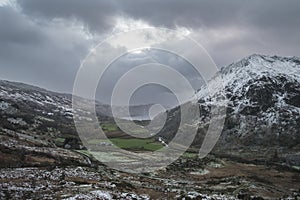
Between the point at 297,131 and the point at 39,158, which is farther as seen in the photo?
the point at 297,131

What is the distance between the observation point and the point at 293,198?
61000mm

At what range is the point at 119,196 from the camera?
47000 mm

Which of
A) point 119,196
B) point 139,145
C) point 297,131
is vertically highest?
point 297,131

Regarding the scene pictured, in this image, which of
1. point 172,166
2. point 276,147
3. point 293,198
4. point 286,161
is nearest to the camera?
point 293,198

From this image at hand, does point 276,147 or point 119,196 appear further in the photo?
point 276,147

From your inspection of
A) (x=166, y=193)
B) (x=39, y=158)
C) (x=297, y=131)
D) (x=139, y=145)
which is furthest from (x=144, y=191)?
(x=297, y=131)

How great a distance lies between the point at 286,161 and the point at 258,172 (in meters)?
37.1

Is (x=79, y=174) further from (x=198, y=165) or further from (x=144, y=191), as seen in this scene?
(x=198, y=165)

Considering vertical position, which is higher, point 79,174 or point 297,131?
point 297,131

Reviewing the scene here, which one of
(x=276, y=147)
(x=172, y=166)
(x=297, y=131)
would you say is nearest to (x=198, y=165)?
(x=172, y=166)

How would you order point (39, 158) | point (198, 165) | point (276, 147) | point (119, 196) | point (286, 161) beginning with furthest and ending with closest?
1. point (276, 147)
2. point (286, 161)
3. point (198, 165)
4. point (39, 158)
5. point (119, 196)

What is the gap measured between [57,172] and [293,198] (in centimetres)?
3758

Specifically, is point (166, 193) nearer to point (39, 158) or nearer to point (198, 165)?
point (39, 158)

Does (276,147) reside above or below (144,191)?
above
